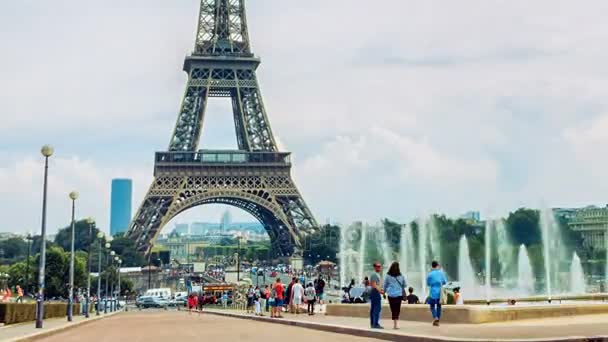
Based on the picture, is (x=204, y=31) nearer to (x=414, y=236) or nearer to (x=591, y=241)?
(x=414, y=236)

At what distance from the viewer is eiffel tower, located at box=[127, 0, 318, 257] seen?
10475 centimetres

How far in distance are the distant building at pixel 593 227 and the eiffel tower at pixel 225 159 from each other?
115 ft

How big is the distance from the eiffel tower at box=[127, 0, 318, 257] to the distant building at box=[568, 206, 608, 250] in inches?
1379

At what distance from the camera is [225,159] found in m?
108

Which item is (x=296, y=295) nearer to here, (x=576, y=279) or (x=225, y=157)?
(x=576, y=279)

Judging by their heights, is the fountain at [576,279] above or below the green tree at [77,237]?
below

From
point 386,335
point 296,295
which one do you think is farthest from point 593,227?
point 386,335

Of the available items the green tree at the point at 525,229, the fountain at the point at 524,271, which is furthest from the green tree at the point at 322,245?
the fountain at the point at 524,271

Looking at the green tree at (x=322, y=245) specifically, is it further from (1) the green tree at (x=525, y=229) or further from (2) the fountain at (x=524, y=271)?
(2) the fountain at (x=524, y=271)

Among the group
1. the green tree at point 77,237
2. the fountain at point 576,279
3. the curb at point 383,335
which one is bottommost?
the curb at point 383,335

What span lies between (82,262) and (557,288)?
69.1 meters

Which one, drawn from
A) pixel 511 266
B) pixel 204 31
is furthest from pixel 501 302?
pixel 204 31

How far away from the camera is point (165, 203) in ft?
343

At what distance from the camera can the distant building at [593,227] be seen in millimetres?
112000
